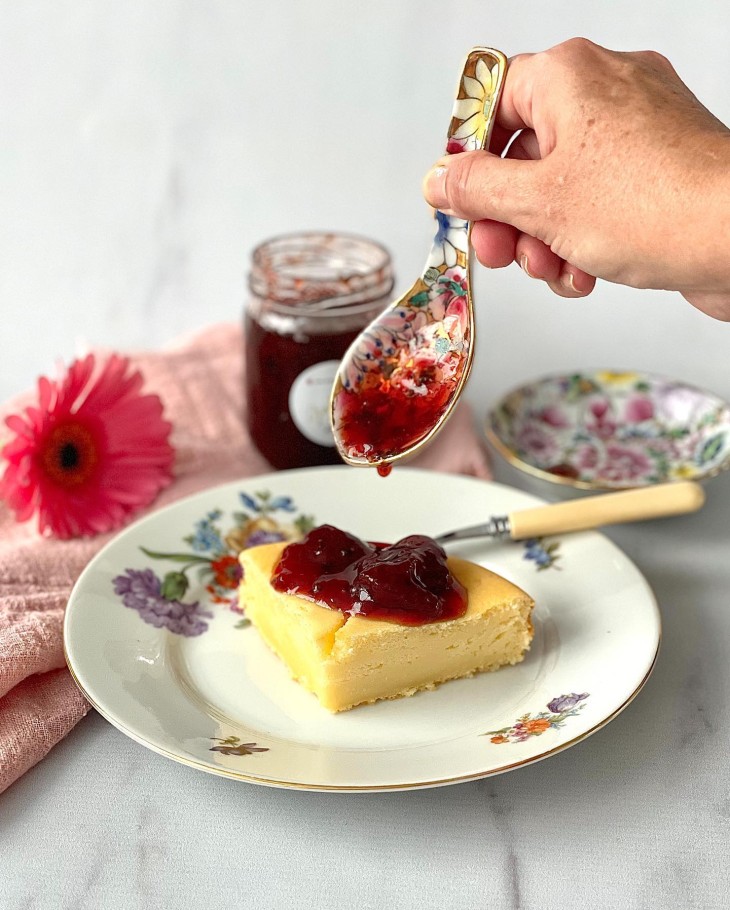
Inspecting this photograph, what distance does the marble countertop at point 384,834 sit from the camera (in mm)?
1459

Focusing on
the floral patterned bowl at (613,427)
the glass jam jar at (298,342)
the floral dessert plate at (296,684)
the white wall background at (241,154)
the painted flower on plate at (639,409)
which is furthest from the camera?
the white wall background at (241,154)

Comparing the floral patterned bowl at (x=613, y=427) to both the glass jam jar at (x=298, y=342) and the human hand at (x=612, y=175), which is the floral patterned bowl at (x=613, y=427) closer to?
the glass jam jar at (x=298, y=342)

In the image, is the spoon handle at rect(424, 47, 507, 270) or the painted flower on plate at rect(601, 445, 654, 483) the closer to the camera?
the spoon handle at rect(424, 47, 507, 270)

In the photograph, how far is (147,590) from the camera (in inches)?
78.1

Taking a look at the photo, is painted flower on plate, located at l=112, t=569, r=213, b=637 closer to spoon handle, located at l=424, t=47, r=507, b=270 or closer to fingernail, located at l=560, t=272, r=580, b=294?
spoon handle, located at l=424, t=47, r=507, b=270

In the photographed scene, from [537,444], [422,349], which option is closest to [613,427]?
[537,444]

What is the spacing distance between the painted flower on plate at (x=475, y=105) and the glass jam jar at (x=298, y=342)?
54 cm

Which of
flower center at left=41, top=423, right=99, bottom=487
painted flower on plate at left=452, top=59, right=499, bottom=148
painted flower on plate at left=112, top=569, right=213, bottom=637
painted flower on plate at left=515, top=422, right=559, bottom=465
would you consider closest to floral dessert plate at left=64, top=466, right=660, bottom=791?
painted flower on plate at left=112, top=569, right=213, bottom=637

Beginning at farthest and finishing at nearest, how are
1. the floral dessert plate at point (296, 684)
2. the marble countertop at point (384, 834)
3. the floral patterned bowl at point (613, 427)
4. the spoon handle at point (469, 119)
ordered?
the floral patterned bowl at point (613, 427) → the spoon handle at point (469, 119) → the floral dessert plate at point (296, 684) → the marble countertop at point (384, 834)

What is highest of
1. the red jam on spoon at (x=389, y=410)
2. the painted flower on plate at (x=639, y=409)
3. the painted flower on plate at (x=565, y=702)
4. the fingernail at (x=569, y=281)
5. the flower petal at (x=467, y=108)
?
the flower petal at (x=467, y=108)

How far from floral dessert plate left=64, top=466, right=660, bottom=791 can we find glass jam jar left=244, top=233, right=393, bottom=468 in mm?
131

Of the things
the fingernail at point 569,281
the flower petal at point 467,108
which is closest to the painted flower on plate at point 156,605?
the fingernail at point 569,281

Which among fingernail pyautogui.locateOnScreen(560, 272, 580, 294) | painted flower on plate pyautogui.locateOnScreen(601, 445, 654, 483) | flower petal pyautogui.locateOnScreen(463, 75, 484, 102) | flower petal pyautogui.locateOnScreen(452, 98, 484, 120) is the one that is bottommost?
painted flower on plate pyautogui.locateOnScreen(601, 445, 654, 483)

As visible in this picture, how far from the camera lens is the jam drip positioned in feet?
5.68
